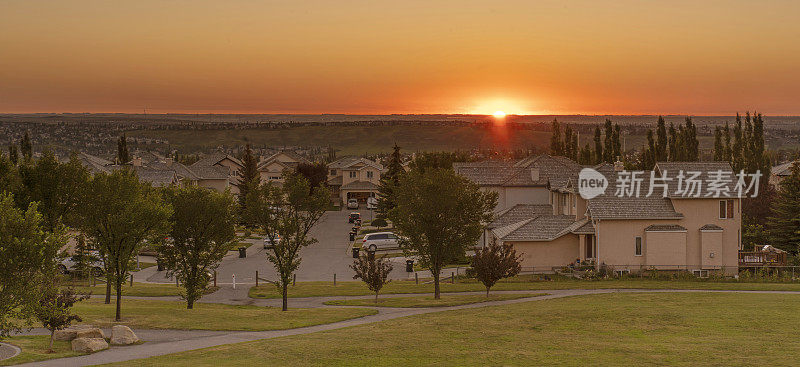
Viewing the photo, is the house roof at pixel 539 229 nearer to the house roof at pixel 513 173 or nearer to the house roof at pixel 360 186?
the house roof at pixel 513 173

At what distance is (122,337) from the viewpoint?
2780 cm

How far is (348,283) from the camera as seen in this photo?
174ft

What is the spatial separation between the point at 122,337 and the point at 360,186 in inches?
4364

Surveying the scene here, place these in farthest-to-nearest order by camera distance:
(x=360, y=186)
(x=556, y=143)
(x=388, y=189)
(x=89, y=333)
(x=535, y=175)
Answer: (x=360, y=186) → (x=556, y=143) → (x=388, y=189) → (x=535, y=175) → (x=89, y=333)

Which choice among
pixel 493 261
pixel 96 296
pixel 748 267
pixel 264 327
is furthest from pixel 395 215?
pixel 748 267

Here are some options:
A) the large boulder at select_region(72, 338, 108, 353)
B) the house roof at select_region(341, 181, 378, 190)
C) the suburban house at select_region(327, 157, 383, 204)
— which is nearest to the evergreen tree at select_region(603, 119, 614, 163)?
the suburban house at select_region(327, 157, 383, 204)

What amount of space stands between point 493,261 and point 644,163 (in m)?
77.0

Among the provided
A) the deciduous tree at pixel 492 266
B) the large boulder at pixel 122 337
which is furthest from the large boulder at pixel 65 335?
the deciduous tree at pixel 492 266

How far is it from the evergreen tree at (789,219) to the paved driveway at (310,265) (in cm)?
3080

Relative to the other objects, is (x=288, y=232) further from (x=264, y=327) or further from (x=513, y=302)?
(x=513, y=302)

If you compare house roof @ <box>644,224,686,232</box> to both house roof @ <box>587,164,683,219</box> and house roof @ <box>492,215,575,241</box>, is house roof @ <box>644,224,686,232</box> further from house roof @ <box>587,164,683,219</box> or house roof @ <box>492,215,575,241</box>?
house roof @ <box>492,215,575,241</box>

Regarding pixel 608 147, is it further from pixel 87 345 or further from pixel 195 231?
pixel 87 345

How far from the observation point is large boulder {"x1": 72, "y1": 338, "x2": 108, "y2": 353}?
1035 inches

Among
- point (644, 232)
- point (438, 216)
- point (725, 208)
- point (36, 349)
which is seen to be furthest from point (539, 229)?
point (36, 349)
